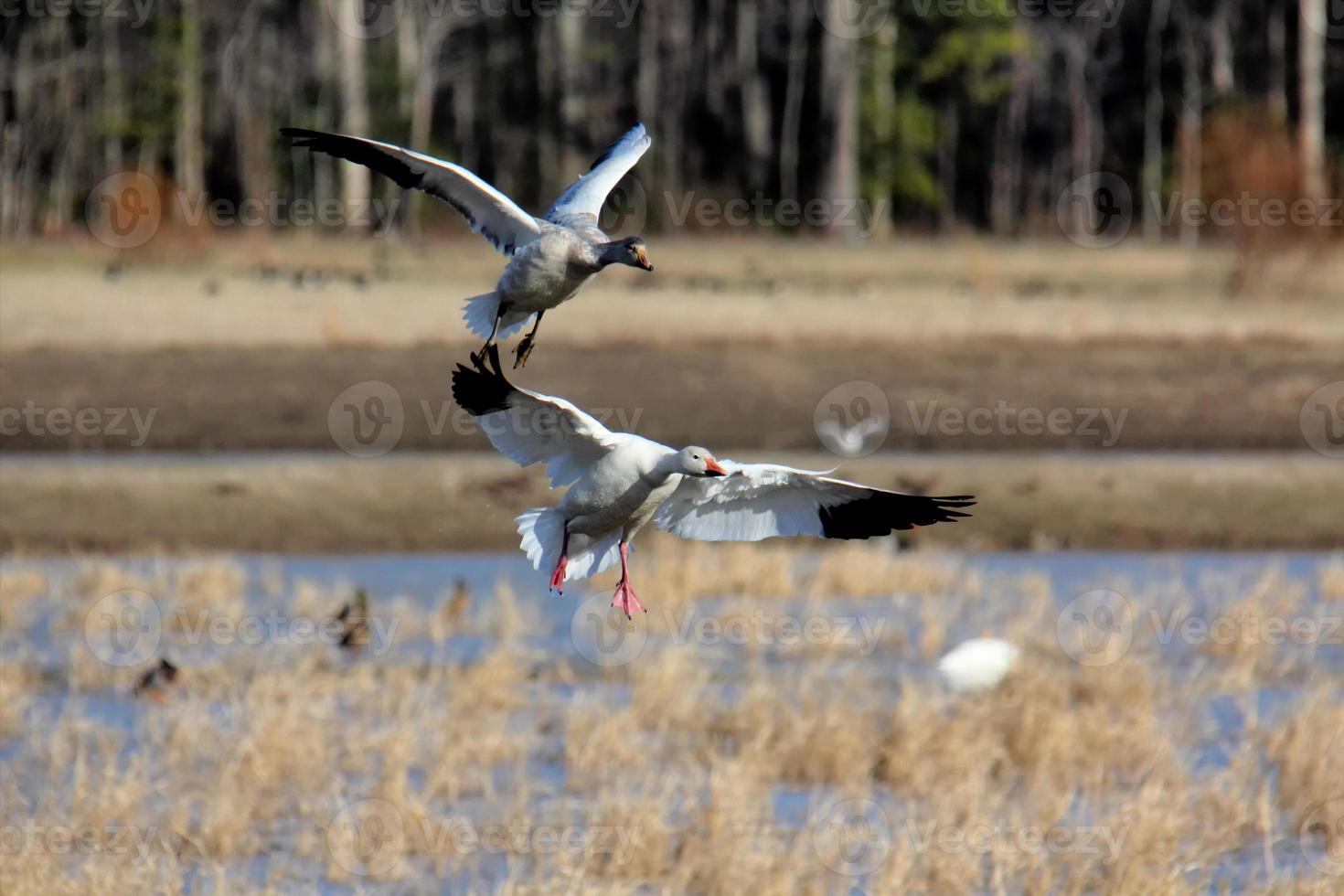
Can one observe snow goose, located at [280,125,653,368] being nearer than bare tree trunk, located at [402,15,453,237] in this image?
Yes

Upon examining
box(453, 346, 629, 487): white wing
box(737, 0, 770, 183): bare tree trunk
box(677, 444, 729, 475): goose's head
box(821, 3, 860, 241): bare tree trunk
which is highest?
box(737, 0, 770, 183): bare tree trunk

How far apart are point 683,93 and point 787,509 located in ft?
152

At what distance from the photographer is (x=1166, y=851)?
9.97 m

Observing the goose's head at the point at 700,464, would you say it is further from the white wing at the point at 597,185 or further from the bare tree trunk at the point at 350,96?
the bare tree trunk at the point at 350,96

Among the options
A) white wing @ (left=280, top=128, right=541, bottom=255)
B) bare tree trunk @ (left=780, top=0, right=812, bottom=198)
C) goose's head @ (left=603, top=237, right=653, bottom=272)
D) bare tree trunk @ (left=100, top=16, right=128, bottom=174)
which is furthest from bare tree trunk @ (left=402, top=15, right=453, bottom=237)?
goose's head @ (left=603, top=237, right=653, bottom=272)

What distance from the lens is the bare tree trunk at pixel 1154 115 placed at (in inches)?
1877

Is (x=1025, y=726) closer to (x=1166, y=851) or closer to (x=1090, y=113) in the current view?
(x=1166, y=851)

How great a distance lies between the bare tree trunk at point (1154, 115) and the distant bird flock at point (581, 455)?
133ft

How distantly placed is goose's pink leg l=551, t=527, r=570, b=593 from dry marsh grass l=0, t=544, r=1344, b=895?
3.18 metres

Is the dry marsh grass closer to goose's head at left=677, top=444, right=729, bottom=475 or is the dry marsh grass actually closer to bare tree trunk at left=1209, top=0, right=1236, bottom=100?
goose's head at left=677, top=444, right=729, bottom=475

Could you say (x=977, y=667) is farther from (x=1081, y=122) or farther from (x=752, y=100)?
(x=1081, y=122)

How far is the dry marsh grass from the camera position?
9.95m

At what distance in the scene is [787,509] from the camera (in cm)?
650

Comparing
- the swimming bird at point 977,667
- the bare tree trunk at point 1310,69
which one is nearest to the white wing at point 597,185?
the swimming bird at point 977,667
